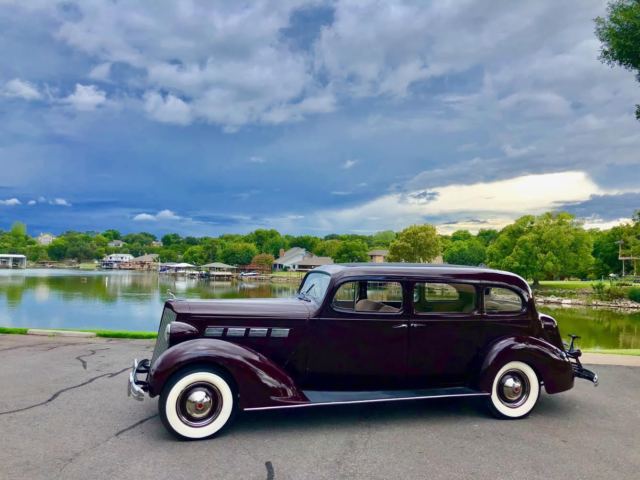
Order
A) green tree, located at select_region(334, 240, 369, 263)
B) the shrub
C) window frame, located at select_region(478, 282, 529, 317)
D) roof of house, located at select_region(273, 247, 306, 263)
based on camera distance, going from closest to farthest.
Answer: window frame, located at select_region(478, 282, 529, 317), the shrub, green tree, located at select_region(334, 240, 369, 263), roof of house, located at select_region(273, 247, 306, 263)

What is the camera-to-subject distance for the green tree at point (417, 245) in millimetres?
70750

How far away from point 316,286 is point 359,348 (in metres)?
0.96

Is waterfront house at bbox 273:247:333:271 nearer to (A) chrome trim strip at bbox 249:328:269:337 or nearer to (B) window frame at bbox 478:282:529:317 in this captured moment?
(B) window frame at bbox 478:282:529:317

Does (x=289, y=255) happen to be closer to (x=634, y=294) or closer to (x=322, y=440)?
(x=634, y=294)

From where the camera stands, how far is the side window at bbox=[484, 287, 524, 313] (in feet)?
17.3

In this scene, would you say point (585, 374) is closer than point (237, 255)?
Yes

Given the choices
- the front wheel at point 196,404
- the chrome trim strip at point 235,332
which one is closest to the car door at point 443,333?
the chrome trim strip at point 235,332

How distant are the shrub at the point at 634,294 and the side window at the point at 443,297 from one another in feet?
165

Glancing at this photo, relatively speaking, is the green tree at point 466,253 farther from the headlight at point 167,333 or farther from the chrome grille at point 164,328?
the headlight at point 167,333

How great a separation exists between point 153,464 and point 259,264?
11873 cm

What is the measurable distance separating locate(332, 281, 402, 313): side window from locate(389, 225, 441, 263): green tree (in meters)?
65.8

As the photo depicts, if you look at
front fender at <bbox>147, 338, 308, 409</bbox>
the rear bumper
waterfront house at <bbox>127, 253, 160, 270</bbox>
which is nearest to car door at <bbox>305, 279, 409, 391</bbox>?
front fender at <bbox>147, 338, 308, 409</bbox>

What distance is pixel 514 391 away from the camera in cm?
503

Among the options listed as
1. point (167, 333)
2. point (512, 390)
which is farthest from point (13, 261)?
point (512, 390)
